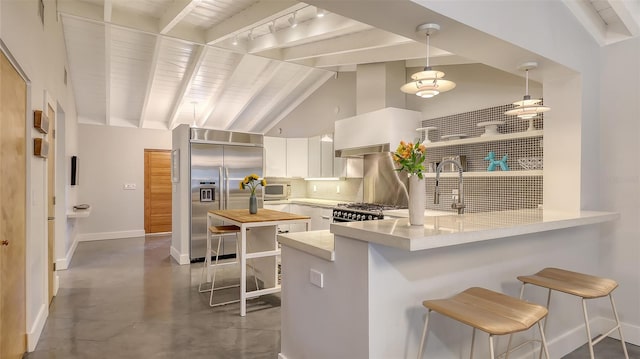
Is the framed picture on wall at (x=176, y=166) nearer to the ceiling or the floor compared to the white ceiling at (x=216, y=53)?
nearer to the floor

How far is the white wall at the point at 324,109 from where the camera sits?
6340 millimetres

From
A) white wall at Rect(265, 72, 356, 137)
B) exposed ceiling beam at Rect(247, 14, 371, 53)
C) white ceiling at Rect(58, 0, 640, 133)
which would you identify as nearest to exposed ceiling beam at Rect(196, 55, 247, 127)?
white ceiling at Rect(58, 0, 640, 133)

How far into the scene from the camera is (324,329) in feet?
6.51

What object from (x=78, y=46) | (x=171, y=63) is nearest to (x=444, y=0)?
(x=171, y=63)

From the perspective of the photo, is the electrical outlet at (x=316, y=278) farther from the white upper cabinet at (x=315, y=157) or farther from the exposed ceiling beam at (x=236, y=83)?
the exposed ceiling beam at (x=236, y=83)

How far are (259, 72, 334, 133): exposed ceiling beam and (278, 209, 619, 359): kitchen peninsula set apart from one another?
5.13 metres

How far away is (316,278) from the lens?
80.2 inches

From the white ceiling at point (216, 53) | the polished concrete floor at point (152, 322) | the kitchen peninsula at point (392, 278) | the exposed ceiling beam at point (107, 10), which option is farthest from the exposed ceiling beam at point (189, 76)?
the kitchen peninsula at point (392, 278)

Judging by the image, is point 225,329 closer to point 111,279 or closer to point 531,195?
point 111,279

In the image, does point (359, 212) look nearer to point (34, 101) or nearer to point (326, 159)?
point (326, 159)

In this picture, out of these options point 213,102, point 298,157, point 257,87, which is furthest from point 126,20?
point 298,157

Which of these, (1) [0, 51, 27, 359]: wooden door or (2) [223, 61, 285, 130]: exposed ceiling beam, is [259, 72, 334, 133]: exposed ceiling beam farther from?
(1) [0, 51, 27, 359]: wooden door

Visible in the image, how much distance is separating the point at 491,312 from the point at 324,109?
5.76 metres

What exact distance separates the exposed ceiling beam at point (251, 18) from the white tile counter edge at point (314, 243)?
260cm
